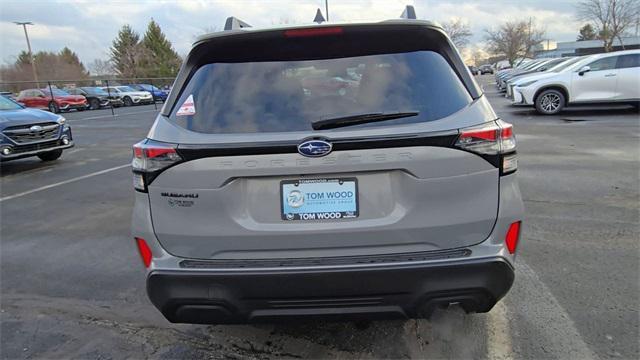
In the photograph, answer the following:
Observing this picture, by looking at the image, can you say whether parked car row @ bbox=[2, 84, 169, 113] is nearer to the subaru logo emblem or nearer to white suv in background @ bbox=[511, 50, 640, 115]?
white suv in background @ bbox=[511, 50, 640, 115]

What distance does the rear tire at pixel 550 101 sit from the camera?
1346cm

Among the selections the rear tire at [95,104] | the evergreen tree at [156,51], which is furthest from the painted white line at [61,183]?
the evergreen tree at [156,51]

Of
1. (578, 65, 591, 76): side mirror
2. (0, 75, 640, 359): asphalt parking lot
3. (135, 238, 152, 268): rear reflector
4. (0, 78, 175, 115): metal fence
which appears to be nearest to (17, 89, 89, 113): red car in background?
(0, 78, 175, 115): metal fence

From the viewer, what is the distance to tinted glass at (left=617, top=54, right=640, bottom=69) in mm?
12625

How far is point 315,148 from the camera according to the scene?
198 cm

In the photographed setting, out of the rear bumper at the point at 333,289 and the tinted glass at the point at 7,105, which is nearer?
the rear bumper at the point at 333,289

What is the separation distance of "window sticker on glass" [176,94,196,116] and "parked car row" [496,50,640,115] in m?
13.7

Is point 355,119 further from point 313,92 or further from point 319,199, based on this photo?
point 319,199

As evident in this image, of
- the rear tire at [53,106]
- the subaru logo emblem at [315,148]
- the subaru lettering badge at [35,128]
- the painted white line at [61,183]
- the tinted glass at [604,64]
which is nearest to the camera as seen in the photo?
the subaru logo emblem at [315,148]

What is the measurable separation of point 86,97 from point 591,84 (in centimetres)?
3067

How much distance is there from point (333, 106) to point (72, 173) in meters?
7.85

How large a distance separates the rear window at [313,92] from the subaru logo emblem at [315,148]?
0.36ft

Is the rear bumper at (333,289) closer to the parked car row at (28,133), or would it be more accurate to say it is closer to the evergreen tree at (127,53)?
the parked car row at (28,133)

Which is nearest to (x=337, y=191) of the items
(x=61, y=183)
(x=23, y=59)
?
(x=61, y=183)
